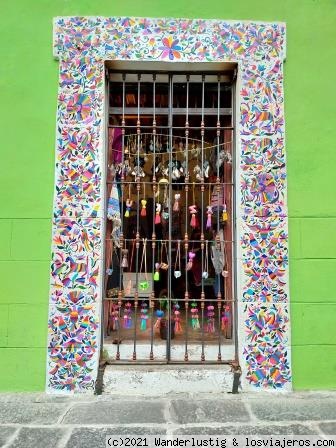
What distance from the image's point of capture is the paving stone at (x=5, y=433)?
118 inches

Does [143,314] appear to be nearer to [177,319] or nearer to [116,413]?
[177,319]

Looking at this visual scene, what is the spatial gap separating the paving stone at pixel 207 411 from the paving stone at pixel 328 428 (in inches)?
22.8

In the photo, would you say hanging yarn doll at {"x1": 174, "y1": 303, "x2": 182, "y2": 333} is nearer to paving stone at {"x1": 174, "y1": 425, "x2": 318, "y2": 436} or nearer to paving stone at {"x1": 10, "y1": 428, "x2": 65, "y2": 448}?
paving stone at {"x1": 174, "y1": 425, "x2": 318, "y2": 436}

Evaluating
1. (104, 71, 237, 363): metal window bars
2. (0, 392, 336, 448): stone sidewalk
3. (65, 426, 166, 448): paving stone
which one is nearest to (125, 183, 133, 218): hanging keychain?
(104, 71, 237, 363): metal window bars

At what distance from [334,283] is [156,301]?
5.82ft

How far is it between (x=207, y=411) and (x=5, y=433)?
5.28 ft

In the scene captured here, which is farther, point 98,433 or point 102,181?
point 102,181

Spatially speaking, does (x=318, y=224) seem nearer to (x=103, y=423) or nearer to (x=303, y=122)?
(x=303, y=122)

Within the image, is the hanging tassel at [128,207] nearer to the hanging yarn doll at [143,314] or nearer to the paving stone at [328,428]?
the hanging yarn doll at [143,314]

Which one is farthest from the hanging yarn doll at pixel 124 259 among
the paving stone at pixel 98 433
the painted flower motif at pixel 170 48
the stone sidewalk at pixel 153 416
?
the painted flower motif at pixel 170 48

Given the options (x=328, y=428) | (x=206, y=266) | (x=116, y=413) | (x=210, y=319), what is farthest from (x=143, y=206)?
(x=328, y=428)

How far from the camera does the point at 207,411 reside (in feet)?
11.4

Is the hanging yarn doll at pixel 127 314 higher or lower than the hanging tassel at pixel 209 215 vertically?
lower

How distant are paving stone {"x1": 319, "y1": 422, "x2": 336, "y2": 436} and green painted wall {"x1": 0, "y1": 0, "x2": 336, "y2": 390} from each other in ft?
2.06
